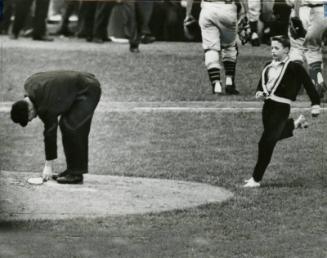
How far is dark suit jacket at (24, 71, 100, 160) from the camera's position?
11.8 meters

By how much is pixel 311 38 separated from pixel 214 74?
48.7 inches

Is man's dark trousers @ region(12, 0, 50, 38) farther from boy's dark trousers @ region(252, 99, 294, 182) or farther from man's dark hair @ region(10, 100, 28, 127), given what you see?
man's dark hair @ region(10, 100, 28, 127)

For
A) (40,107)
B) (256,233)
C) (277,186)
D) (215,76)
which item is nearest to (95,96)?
(40,107)

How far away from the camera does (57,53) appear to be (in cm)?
1931

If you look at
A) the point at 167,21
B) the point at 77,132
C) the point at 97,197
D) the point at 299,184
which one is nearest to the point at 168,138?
the point at 299,184

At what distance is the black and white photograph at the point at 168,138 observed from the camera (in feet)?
33.8

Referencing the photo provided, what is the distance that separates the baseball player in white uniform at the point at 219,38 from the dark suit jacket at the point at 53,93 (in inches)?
127

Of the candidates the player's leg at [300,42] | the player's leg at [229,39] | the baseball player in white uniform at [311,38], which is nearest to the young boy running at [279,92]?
the baseball player in white uniform at [311,38]

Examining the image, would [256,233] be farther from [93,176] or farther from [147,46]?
[147,46]

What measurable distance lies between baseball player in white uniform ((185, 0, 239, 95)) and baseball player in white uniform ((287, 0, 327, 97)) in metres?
0.66

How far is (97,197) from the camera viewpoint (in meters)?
11.7

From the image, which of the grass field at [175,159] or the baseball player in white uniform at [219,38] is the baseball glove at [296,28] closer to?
the grass field at [175,159]

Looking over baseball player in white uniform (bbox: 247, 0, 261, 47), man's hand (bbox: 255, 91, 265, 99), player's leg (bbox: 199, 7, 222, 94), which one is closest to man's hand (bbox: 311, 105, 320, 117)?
man's hand (bbox: 255, 91, 265, 99)

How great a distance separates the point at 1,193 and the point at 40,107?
77cm
